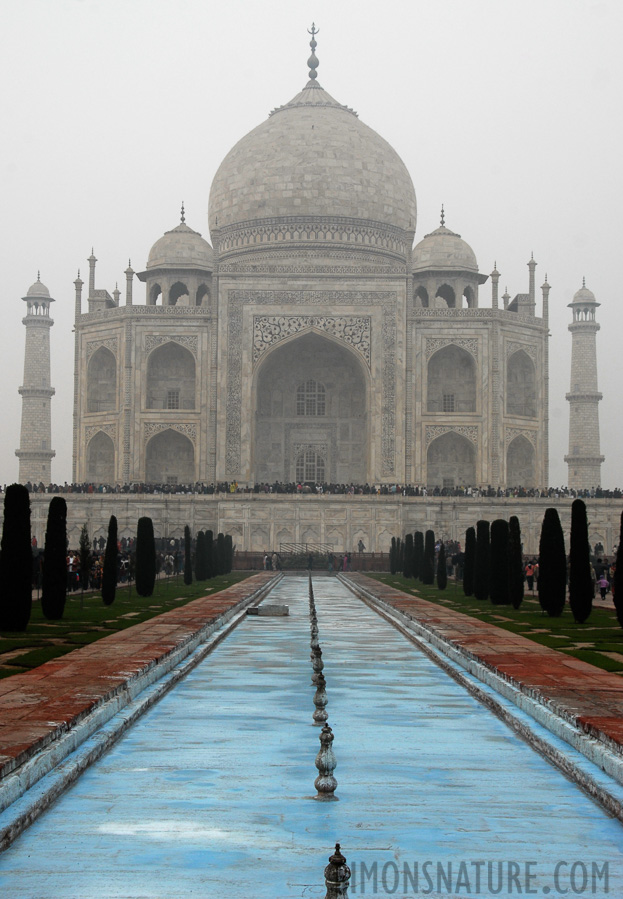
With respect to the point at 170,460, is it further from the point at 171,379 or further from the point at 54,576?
the point at 54,576

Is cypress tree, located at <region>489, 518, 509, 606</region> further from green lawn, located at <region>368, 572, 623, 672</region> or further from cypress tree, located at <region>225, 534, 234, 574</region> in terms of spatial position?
cypress tree, located at <region>225, 534, 234, 574</region>

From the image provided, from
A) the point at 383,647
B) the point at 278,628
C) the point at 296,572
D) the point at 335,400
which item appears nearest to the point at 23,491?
the point at 278,628

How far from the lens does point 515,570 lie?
16.6 meters

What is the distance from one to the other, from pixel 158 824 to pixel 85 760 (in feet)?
3.30

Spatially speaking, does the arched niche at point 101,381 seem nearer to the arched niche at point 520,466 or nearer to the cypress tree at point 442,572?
the arched niche at point 520,466

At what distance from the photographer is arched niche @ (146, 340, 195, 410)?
3819 centimetres

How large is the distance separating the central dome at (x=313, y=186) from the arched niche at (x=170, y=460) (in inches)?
288

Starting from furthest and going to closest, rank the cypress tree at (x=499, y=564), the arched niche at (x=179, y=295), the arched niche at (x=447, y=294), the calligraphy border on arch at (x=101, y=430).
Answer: the arched niche at (x=179, y=295) < the arched niche at (x=447, y=294) < the calligraphy border on arch at (x=101, y=430) < the cypress tree at (x=499, y=564)

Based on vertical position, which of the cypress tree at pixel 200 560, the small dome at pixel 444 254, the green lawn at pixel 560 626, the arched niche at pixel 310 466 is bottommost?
the green lawn at pixel 560 626

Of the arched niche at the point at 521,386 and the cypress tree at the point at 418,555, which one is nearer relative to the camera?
the cypress tree at the point at 418,555

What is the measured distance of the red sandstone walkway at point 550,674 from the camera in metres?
5.83

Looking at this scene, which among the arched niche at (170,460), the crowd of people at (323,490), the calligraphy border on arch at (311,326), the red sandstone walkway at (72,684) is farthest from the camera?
the arched niche at (170,460)

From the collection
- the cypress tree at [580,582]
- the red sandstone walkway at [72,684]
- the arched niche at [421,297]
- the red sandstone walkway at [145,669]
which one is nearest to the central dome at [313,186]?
the arched niche at [421,297]

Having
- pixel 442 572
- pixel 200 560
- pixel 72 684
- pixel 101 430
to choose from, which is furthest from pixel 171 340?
pixel 72 684
